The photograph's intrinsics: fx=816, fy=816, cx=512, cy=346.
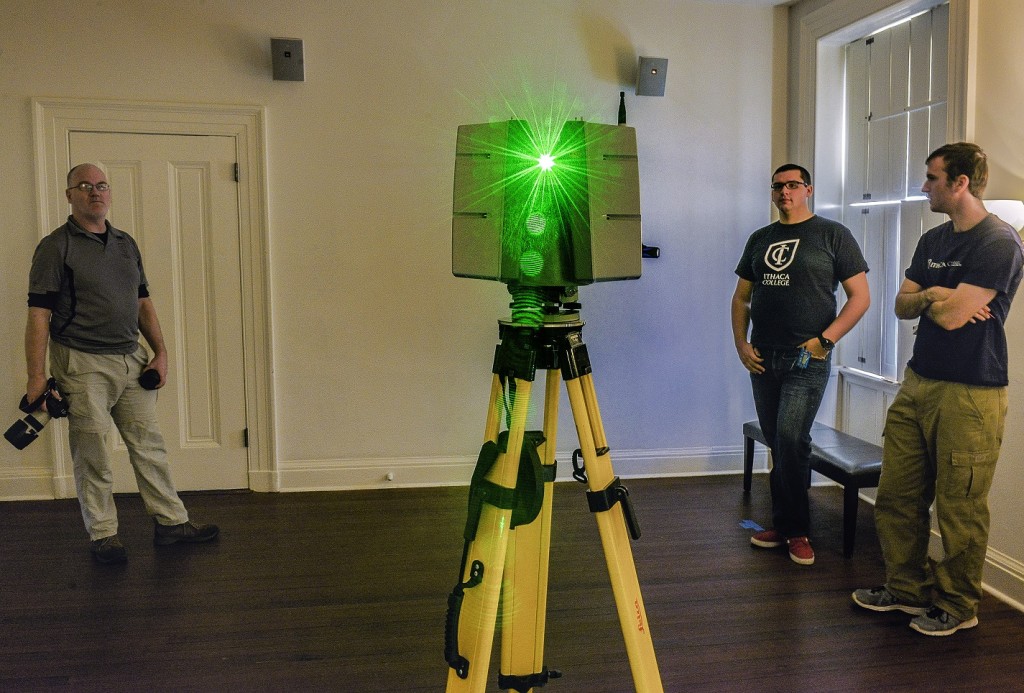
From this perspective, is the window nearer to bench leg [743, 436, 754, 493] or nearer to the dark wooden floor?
bench leg [743, 436, 754, 493]

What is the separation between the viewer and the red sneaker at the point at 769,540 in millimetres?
3316

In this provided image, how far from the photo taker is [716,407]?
14.6 ft

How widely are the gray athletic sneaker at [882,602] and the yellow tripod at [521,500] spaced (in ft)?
4.73

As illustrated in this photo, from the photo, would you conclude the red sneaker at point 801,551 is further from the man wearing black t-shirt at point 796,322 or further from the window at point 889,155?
the window at point 889,155

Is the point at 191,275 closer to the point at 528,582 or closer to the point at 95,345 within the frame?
the point at 95,345

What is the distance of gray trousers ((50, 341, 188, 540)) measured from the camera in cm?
311

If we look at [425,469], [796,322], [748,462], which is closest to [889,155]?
[796,322]

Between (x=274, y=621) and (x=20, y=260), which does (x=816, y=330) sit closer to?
(x=274, y=621)

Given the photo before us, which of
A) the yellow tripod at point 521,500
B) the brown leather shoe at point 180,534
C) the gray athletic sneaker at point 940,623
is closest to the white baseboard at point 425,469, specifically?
the brown leather shoe at point 180,534

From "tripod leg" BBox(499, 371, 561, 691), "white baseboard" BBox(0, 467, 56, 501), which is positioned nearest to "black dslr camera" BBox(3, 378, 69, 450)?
"white baseboard" BBox(0, 467, 56, 501)

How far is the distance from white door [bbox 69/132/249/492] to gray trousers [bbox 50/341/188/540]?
72cm

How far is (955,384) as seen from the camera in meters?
2.55

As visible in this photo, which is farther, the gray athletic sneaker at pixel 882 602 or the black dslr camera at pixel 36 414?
the black dslr camera at pixel 36 414

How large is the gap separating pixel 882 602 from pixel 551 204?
6.64ft
